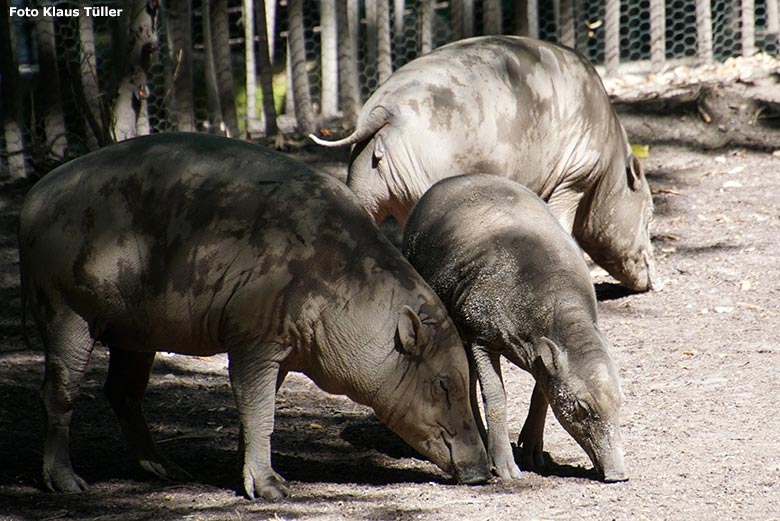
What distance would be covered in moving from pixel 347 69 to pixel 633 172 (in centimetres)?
330

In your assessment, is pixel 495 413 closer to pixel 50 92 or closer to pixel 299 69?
pixel 50 92

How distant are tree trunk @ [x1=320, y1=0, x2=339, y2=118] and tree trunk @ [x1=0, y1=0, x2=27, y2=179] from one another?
270 cm

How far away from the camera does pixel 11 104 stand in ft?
29.9

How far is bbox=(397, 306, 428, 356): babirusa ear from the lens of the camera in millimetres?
4824

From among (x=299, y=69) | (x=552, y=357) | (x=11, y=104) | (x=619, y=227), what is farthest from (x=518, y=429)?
(x=11, y=104)

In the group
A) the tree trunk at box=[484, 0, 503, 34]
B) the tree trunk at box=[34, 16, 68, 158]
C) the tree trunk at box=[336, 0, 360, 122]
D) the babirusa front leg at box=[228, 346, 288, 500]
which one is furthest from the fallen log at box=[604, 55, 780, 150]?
the babirusa front leg at box=[228, 346, 288, 500]

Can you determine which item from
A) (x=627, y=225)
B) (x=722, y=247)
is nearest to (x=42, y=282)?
(x=627, y=225)

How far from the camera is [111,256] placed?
16.3ft

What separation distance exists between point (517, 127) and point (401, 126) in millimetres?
805

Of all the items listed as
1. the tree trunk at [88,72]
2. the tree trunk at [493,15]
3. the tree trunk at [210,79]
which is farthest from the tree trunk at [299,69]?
the tree trunk at [88,72]

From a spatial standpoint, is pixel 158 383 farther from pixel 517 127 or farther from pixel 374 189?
pixel 517 127

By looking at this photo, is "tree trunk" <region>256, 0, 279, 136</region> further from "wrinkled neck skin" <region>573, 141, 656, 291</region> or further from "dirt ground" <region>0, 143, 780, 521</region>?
"wrinkled neck skin" <region>573, 141, 656, 291</region>

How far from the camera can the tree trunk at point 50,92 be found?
29.6ft

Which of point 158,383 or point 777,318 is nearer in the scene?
point 158,383
